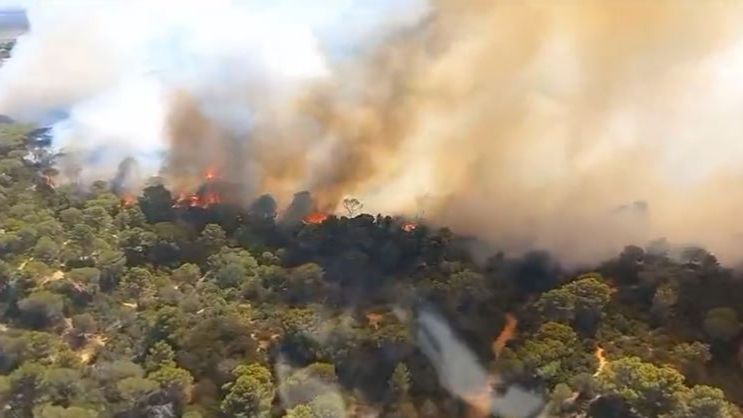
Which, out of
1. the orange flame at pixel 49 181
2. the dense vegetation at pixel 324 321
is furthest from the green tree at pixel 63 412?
the orange flame at pixel 49 181

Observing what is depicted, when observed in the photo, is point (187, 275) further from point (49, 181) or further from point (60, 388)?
point (49, 181)

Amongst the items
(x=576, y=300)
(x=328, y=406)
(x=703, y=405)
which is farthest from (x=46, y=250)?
(x=703, y=405)

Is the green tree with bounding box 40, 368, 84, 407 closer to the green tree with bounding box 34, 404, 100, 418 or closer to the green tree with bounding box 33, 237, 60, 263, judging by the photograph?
the green tree with bounding box 34, 404, 100, 418

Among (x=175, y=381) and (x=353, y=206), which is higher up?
(x=353, y=206)

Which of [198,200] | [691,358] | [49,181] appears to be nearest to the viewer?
[691,358]

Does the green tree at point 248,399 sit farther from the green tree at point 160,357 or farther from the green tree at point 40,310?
the green tree at point 40,310

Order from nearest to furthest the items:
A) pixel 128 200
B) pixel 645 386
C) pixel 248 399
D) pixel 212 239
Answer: pixel 645 386, pixel 248 399, pixel 212 239, pixel 128 200
